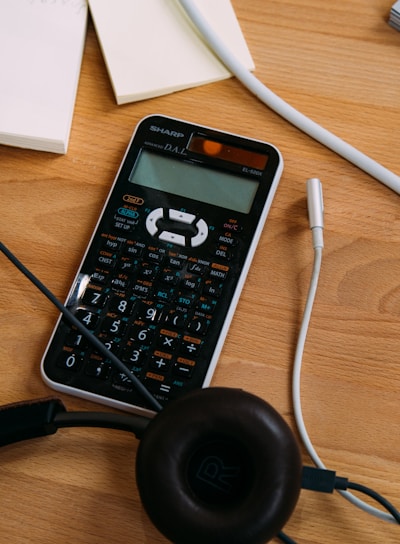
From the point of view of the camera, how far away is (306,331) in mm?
529

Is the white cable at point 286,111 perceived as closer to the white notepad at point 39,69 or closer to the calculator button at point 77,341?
the white notepad at point 39,69

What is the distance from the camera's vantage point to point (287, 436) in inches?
16.6

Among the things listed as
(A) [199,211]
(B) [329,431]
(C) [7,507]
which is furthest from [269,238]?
(C) [7,507]

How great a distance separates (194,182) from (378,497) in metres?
0.28

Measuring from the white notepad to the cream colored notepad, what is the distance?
0.03 m

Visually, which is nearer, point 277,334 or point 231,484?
point 231,484

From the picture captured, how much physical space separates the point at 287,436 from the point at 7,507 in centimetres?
21

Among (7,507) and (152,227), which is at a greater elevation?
(152,227)

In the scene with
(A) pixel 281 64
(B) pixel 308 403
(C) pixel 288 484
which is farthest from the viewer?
(A) pixel 281 64

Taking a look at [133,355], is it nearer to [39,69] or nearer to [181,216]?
[181,216]

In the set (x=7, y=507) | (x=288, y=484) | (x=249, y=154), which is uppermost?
(x=249, y=154)

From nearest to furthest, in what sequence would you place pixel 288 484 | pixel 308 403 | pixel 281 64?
pixel 288 484 → pixel 308 403 → pixel 281 64

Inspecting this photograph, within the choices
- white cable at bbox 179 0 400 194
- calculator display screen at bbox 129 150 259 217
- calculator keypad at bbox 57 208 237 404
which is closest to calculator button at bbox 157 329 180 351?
calculator keypad at bbox 57 208 237 404

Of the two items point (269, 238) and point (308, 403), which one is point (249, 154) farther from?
point (308, 403)
